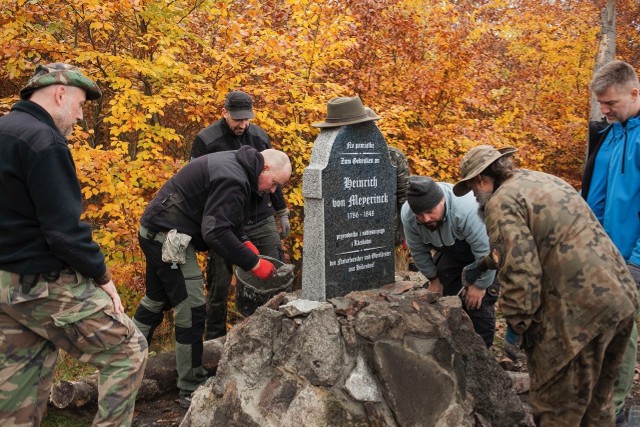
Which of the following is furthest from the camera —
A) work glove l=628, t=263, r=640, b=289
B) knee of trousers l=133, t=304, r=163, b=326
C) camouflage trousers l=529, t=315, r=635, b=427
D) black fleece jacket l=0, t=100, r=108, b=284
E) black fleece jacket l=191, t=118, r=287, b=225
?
black fleece jacket l=191, t=118, r=287, b=225

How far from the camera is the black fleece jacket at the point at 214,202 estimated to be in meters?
3.80

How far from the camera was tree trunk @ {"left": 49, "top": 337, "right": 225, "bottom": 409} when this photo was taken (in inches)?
158

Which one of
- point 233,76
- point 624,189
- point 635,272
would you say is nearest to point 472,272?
point 635,272

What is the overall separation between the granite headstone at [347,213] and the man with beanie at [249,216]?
1.11 meters

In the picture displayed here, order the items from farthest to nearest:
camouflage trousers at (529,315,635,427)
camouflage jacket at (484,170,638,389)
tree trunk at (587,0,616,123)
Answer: tree trunk at (587,0,616,123)
camouflage trousers at (529,315,635,427)
camouflage jacket at (484,170,638,389)

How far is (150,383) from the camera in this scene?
4.41 meters

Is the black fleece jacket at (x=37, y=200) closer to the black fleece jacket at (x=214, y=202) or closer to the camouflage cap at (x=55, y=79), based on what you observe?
the camouflage cap at (x=55, y=79)

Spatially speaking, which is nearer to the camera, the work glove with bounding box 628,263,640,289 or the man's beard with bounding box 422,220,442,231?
the work glove with bounding box 628,263,640,289

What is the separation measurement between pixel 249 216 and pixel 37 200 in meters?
2.33

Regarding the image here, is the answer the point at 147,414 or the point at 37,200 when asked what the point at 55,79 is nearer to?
the point at 37,200

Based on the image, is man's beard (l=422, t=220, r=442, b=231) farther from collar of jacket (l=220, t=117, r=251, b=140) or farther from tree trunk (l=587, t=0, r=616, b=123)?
tree trunk (l=587, t=0, r=616, b=123)

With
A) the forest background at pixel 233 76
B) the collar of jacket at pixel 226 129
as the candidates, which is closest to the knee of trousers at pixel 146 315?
the forest background at pixel 233 76

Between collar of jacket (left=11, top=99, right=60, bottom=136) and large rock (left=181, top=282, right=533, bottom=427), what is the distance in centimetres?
178

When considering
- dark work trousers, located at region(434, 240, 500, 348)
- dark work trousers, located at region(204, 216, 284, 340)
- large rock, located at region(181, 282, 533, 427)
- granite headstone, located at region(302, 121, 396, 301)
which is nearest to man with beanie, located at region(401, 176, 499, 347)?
dark work trousers, located at region(434, 240, 500, 348)
